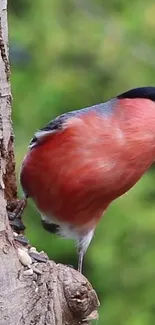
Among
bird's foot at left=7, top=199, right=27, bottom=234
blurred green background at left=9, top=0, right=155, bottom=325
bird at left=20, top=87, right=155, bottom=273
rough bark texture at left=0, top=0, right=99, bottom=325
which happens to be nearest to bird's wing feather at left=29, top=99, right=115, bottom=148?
bird at left=20, top=87, right=155, bottom=273

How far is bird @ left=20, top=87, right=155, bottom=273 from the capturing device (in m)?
2.98

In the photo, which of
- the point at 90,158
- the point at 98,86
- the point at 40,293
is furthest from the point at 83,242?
the point at 98,86

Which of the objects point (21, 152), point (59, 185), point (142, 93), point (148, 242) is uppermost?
point (142, 93)

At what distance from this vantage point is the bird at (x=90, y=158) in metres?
2.98

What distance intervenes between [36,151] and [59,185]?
0.54 ft

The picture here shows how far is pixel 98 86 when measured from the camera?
15.6 feet

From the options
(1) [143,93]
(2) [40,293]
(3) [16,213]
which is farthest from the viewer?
(1) [143,93]

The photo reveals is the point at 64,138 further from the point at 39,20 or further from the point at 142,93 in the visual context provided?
the point at 39,20

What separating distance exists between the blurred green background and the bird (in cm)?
95

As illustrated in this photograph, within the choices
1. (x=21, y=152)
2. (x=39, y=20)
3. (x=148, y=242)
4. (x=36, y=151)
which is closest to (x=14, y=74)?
(x=39, y=20)

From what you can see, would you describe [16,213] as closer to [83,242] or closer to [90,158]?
[90,158]

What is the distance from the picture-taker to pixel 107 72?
186 inches

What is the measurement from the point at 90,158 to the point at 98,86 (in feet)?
5.89

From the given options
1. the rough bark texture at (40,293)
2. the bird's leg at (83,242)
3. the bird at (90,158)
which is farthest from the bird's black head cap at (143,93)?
the rough bark texture at (40,293)
